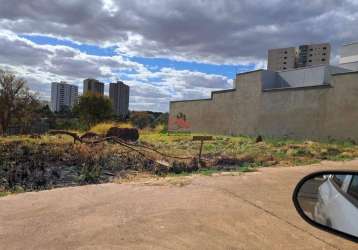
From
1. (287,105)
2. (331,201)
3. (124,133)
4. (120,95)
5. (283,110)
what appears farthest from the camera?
(120,95)

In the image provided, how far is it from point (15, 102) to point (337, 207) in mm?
35623

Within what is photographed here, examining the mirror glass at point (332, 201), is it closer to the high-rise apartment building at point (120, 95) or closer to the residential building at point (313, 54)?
the residential building at point (313, 54)

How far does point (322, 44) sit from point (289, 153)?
46.0 metres

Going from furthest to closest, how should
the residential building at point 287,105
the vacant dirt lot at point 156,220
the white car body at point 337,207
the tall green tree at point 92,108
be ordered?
the tall green tree at point 92,108, the residential building at point 287,105, the vacant dirt lot at point 156,220, the white car body at point 337,207

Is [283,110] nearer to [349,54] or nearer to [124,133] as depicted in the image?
[124,133]

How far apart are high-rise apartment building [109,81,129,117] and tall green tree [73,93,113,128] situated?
3789cm

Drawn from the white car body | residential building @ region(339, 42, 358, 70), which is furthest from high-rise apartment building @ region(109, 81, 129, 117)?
the white car body

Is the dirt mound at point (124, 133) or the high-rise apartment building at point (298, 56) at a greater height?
the high-rise apartment building at point (298, 56)

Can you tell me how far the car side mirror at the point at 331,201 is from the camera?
9.14ft

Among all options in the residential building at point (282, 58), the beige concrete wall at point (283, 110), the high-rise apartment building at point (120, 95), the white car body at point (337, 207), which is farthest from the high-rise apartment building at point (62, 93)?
the white car body at point (337, 207)

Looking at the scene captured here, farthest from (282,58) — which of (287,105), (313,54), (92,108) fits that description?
(287,105)

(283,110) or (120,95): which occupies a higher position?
(120,95)

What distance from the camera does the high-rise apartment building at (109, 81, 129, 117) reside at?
86750 millimetres

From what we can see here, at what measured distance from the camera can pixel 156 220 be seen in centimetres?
602
